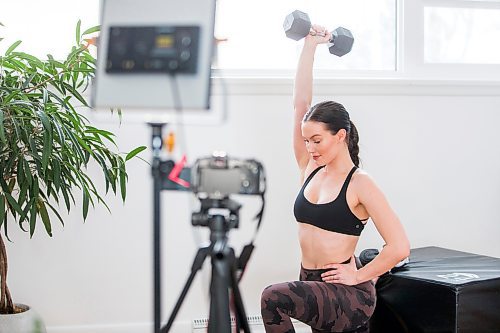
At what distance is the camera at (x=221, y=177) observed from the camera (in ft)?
4.08

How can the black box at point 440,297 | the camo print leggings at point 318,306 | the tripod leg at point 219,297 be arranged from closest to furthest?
the tripod leg at point 219,297 → the camo print leggings at point 318,306 → the black box at point 440,297

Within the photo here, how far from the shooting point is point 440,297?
242cm

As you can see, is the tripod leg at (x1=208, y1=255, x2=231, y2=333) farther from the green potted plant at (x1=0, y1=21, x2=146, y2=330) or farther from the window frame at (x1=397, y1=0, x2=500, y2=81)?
the window frame at (x1=397, y1=0, x2=500, y2=81)

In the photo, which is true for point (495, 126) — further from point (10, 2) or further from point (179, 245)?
point (10, 2)

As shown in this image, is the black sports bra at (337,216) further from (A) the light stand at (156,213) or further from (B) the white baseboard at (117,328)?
(A) the light stand at (156,213)

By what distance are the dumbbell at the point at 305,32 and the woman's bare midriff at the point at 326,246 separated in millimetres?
684

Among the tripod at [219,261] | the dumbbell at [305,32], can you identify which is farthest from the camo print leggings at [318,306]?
the tripod at [219,261]

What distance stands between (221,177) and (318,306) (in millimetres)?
1132

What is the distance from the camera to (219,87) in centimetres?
301

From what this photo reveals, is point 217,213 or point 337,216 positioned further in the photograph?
point 337,216

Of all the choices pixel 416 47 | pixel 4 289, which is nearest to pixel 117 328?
pixel 4 289

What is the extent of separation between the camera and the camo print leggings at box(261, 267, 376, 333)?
226 centimetres

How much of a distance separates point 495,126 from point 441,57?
0.43m

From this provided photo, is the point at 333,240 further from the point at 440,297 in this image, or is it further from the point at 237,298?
the point at 237,298
